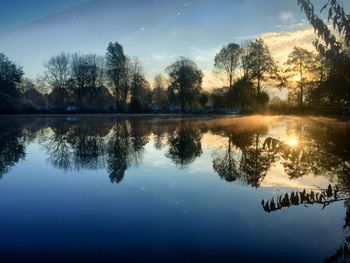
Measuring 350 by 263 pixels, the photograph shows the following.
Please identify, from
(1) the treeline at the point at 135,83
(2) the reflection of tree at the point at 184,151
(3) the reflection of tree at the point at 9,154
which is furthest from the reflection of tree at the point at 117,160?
(1) the treeline at the point at 135,83

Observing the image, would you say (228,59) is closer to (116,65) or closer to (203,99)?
(203,99)

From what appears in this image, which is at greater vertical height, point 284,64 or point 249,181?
point 284,64

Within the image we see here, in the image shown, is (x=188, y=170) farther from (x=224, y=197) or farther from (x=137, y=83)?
(x=137, y=83)

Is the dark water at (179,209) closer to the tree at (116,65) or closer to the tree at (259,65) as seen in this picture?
the tree at (259,65)

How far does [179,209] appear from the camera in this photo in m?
6.68

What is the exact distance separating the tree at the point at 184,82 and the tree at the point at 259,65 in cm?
1470

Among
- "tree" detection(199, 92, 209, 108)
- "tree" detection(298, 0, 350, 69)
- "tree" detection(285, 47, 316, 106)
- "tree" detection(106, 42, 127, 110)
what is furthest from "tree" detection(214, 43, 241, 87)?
"tree" detection(298, 0, 350, 69)

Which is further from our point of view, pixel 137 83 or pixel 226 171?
pixel 137 83

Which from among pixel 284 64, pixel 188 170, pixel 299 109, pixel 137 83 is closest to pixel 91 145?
pixel 188 170

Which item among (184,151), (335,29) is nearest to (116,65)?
(184,151)

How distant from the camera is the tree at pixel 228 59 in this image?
62.3 meters

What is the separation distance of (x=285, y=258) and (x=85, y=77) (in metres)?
76.8

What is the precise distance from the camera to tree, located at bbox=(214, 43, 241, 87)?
204 feet

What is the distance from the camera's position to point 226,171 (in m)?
10.6
